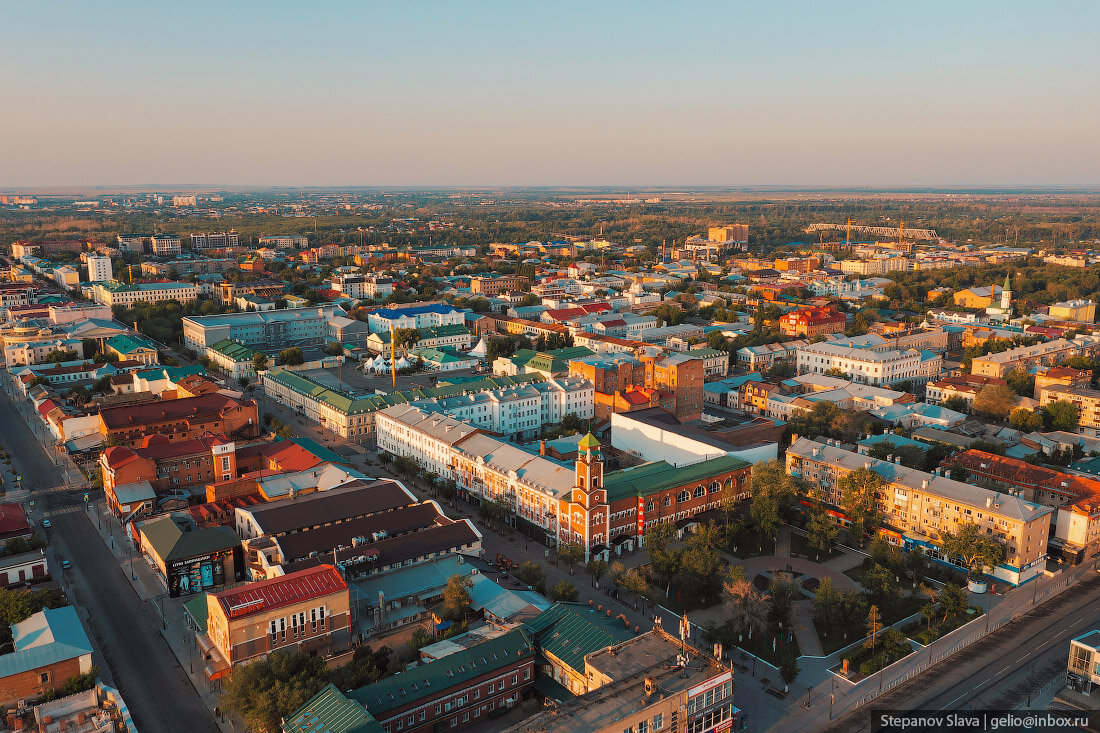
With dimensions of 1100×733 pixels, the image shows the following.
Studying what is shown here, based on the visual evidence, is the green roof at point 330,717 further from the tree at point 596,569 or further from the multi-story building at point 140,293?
the multi-story building at point 140,293

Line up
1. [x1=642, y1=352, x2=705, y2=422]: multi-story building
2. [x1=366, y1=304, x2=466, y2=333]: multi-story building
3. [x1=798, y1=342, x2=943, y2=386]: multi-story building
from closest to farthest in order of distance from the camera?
[x1=642, y1=352, x2=705, y2=422]: multi-story building → [x1=798, y1=342, x2=943, y2=386]: multi-story building → [x1=366, y1=304, x2=466, y2=333]: multi-story building

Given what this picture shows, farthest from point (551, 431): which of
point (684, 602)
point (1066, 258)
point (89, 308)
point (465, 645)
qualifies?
point (1066, 258)

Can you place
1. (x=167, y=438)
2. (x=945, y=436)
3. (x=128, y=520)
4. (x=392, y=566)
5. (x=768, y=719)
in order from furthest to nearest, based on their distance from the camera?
(x=945, y=436), (x=167, y=438), (x=128, y=520), (x=392, y=566), (x=768, y=719)

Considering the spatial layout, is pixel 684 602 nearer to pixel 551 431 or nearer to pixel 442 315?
pixel 551 431

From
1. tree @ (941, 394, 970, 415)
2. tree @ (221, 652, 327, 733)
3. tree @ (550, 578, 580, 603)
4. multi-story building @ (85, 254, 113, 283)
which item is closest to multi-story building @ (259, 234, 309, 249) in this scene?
multi-story building @ (85, 254, 113, 283)

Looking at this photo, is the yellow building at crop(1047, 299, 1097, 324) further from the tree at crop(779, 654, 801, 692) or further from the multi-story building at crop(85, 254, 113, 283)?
the multi-story building at crop(85, 254, 113, 283)

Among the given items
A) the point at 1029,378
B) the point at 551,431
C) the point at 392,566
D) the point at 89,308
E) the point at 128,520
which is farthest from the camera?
the point at 89,308

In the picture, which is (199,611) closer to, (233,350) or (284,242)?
(233,350)
